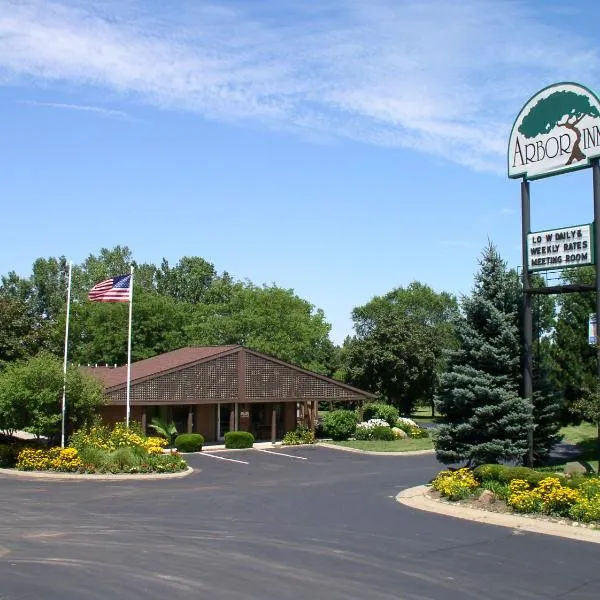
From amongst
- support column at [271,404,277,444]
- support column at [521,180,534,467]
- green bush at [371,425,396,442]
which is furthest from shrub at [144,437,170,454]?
green bush at [371,425,396,442]

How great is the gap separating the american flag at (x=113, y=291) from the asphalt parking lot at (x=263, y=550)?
Result: 910 centimetres

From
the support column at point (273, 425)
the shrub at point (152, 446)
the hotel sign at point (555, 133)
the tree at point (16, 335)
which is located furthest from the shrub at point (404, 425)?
the hotel sign at point (555, 133)

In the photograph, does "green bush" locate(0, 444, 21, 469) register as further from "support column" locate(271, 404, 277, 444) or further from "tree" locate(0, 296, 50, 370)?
"support column" locate(271, 404, 277, 444)

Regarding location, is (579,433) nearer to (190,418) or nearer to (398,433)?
(398,433)

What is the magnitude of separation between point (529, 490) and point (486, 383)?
4294 mm

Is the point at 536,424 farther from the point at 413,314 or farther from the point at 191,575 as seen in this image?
the point at 413,314

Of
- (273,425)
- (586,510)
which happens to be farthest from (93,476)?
(586,510)

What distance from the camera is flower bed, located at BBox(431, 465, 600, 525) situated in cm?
1830

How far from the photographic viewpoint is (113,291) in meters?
31.9

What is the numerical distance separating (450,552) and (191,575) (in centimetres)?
523

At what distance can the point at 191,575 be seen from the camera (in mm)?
12578

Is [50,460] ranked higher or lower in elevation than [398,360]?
lower

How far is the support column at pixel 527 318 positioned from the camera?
23.5 metres

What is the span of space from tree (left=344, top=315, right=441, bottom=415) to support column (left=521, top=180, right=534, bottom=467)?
4198cm
